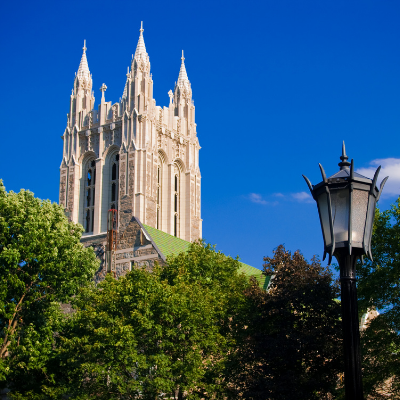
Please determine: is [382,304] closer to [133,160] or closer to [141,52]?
[133,160]

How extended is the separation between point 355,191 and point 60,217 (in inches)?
985

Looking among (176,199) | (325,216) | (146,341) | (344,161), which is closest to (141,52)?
(176,199)

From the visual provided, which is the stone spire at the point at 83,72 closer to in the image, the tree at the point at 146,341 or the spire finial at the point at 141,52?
the spire finial at the point at 141,52

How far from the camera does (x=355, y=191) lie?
23.6ft

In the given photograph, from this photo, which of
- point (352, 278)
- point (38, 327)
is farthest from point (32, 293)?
point (352, 278)

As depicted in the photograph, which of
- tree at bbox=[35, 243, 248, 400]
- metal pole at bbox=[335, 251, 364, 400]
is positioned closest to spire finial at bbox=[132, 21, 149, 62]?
tree at bbox=[35, 243, 248, 400]

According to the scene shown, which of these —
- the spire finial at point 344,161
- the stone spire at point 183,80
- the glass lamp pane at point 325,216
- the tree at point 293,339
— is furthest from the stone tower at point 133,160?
the glass lamp pane at point 325,216

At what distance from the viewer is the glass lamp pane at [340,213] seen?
279 inches

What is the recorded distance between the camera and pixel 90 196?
5903 cm

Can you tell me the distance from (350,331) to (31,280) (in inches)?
923

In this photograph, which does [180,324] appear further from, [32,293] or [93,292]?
[32,293]

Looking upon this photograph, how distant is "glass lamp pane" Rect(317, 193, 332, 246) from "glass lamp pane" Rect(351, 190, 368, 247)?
0.29m

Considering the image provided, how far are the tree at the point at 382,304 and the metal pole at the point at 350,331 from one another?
53.0 feet

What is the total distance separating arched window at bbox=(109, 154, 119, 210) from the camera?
56.4 m
